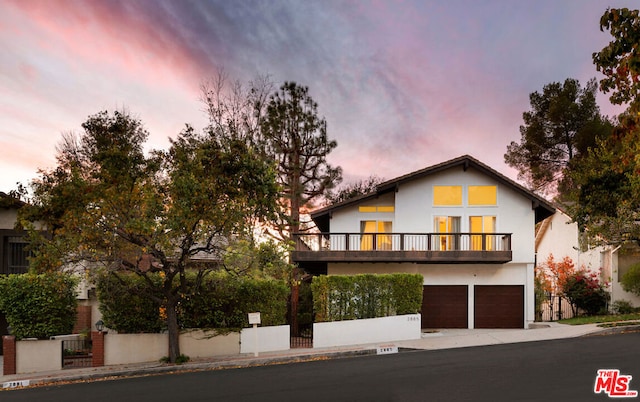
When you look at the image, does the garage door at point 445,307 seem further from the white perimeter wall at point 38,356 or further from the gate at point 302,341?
the white perimeter wall at point 38,356

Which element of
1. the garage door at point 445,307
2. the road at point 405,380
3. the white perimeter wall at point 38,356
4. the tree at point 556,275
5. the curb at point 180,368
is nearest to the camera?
the road at point 405,380

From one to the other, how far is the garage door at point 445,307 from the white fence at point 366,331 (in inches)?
245

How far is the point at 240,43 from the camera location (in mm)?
26922

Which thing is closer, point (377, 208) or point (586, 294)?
point (586, 294)

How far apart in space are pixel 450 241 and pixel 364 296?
8673 mm

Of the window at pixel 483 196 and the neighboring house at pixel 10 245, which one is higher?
the window at pixel 483 196

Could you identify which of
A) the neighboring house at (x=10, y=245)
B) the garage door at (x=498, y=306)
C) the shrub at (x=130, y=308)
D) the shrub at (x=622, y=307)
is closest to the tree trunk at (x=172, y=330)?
the shrub at (x=130, y=308)

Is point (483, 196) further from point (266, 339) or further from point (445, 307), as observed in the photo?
point (266, 339)

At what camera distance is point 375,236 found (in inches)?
1091

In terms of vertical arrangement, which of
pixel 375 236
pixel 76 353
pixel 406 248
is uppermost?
pixel 375 236

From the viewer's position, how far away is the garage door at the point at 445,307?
1080 inches

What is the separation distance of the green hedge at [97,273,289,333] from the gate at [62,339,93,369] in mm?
1409

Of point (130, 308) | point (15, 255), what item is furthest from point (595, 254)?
point (15, 255)

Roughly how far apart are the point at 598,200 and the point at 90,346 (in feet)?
71.9
